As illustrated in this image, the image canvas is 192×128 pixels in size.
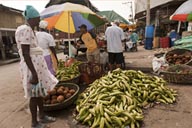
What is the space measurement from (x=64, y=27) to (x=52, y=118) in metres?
5.00

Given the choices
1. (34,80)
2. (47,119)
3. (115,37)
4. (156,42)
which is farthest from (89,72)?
(156,42)

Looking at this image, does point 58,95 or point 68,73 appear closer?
point 58,95

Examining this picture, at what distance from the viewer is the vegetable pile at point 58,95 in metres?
4.41

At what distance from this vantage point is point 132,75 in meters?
5.18

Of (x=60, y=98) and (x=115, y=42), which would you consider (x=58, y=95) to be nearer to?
(x=60, y=98)

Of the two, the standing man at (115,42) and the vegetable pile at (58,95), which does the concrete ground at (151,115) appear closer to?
the vegetable pile at (58,95)

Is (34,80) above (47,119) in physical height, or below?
above

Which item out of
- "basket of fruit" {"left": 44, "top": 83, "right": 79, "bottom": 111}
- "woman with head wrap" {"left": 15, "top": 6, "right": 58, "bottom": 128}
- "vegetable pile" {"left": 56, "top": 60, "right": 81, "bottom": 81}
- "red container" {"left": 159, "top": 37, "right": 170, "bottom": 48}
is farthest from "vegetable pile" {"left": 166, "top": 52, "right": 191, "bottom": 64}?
"red container" {"left": 159, "top": 37, "right": 170, "bottom": 48}

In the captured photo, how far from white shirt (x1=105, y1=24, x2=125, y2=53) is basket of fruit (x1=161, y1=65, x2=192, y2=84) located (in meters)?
1.94

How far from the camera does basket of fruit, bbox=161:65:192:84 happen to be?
5.63m

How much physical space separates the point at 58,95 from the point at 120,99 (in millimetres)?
1370

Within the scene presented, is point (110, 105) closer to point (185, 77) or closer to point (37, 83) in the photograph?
point (37, 83)

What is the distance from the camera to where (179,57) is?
23.6ft

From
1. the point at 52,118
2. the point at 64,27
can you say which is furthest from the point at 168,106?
the point at 64,27
